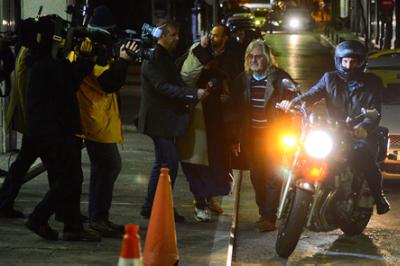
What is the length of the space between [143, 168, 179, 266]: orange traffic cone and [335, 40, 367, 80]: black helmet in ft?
8.51

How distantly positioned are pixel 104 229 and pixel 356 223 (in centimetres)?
221

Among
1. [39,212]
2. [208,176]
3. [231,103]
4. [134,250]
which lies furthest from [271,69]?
[134,250]

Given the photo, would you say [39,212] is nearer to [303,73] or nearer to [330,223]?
[330,223]

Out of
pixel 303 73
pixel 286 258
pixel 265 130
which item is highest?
pixel 265 130

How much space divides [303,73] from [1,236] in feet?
83.6

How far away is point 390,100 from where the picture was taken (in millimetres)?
13594

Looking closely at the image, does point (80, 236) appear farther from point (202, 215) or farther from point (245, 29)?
point (245, 29)

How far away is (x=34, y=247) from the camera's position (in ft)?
27.6

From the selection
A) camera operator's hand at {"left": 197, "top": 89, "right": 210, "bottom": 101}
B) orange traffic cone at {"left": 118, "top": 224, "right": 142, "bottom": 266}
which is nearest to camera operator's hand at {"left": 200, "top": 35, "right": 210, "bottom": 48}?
camera operator's hand at {"left": 197, "top": 89, "right": 210, "bottom": 101}

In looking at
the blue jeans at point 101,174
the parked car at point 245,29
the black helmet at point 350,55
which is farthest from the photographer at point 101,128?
the parked car at point 245,29

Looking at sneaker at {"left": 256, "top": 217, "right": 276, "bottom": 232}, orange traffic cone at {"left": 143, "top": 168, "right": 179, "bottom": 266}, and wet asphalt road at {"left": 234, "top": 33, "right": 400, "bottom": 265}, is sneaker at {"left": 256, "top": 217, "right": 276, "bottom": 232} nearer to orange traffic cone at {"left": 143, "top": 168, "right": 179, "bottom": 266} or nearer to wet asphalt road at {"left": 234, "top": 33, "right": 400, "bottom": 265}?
wet asphalt road at {"left": 234, "top": 33, "right": 400, "bottom": 265}

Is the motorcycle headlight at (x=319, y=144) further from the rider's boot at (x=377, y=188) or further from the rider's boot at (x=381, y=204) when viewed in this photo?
the rider's boot at (x=381, y=204)

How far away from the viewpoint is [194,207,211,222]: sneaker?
9875mm

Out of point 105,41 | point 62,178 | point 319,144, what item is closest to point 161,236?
point 62,178
